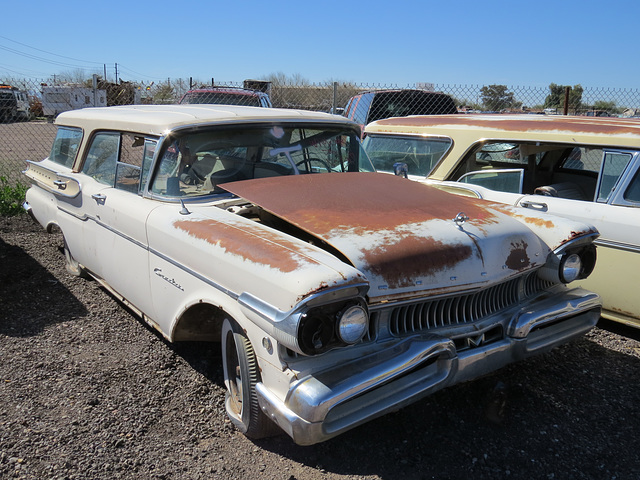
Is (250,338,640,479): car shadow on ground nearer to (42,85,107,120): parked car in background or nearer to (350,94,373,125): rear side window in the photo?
(350,94,373,125): rear side window

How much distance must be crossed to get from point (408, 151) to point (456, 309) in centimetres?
276

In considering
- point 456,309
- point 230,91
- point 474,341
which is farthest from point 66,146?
point 230,91

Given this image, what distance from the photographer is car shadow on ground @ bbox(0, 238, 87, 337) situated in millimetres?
3635

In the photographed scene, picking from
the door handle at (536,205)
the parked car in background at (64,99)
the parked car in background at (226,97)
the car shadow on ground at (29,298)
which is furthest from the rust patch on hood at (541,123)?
the parked car in background at (64,99)

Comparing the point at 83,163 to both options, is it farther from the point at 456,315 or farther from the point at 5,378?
the point at 456,315

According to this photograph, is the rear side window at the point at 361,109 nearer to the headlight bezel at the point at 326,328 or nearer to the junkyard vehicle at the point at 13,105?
the headlight bezel at the point at 326,328

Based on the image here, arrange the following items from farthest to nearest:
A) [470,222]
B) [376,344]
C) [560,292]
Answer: [560,292], [470,222], [376,344]

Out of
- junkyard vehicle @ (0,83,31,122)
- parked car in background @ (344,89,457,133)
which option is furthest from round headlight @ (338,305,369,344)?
junkyard vehicle @ (0,83,31,122)

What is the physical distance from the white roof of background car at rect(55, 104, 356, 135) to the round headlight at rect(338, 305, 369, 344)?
172cm

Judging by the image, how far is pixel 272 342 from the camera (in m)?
2.09

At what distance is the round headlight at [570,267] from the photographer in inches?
112

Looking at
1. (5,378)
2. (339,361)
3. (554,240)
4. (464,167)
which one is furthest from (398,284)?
(464,167)

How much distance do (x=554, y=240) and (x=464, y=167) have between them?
1831 mm

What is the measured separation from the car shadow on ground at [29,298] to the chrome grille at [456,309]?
99.5 inches
